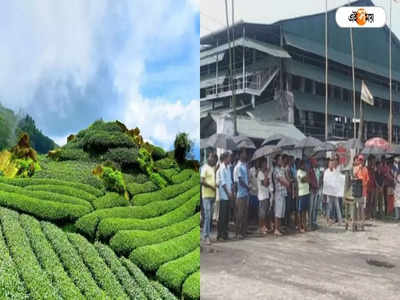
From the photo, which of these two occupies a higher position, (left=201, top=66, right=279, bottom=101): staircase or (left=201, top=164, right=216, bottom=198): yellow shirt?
(left=201, top=66, right=279, bottom=101): staircase

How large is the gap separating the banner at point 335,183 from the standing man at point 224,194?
74 centimetres

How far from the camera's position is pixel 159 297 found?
182 inches

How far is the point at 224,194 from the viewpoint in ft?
10.2

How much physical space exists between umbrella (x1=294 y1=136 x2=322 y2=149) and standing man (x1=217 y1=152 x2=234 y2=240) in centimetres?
53

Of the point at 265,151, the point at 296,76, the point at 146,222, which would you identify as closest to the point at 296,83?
the point at 296,76

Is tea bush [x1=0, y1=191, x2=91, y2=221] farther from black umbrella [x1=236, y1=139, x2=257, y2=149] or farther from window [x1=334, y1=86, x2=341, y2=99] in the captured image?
window [x1=334, y1=86, x2=341, y2=99]

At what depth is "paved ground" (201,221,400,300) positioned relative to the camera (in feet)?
9.78

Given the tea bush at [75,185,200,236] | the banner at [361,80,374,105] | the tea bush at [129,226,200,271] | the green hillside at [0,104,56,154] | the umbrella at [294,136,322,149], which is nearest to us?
the umbrella at [294,136,322,149]

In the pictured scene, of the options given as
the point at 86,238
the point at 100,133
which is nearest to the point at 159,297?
the point at 86,238

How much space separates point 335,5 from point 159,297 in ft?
11.2

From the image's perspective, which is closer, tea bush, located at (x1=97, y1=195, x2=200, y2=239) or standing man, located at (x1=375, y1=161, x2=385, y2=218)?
standing man, located at (x1=375, y1=161, x2=385, y2=218)

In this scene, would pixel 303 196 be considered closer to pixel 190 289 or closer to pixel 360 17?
pixel 360 17

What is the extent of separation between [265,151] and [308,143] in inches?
13.3

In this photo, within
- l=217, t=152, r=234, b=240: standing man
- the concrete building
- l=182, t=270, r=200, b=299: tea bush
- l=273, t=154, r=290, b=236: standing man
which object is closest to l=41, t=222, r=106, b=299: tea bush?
l=182, t=270, r=200, b=299: tea bush
